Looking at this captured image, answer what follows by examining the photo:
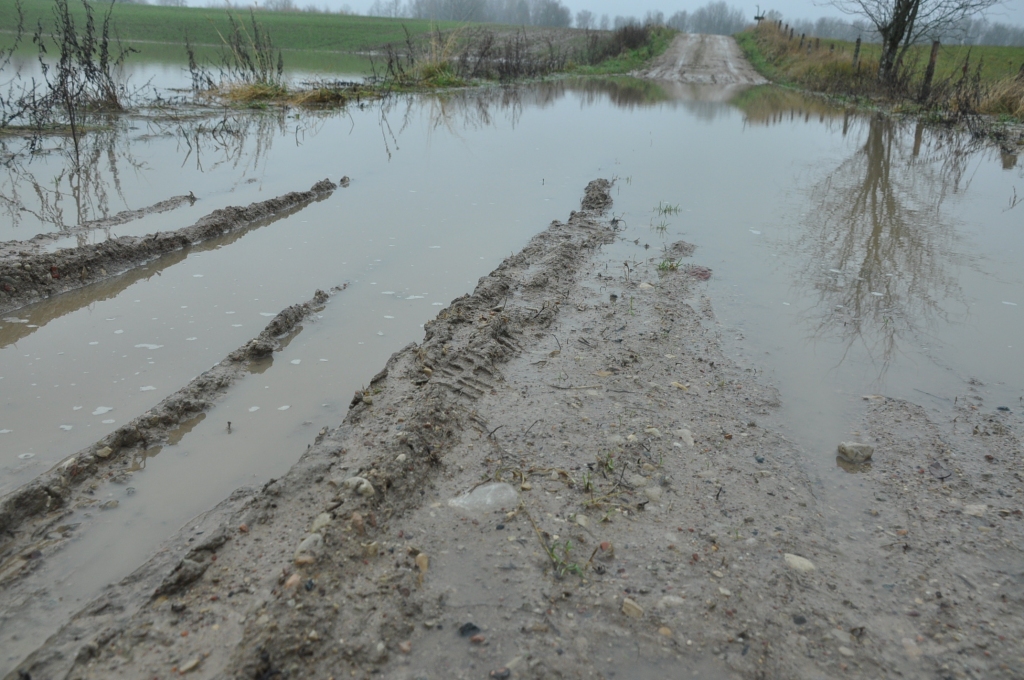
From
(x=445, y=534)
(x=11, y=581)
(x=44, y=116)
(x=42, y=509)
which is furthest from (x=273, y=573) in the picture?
(x=44, y=116)

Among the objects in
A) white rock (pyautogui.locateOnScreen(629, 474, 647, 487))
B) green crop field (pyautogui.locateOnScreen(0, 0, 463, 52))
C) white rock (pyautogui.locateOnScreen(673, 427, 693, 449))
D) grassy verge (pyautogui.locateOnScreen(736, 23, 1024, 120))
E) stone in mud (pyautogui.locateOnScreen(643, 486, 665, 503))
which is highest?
green crop field (pyautogui.locateOnScreen(0, 0, 463, 52))

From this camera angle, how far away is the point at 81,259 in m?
4.62

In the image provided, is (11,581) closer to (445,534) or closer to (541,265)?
(445,534)

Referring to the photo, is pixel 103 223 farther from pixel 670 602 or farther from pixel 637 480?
pixel 670 602

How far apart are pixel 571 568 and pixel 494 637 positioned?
0.38 metres

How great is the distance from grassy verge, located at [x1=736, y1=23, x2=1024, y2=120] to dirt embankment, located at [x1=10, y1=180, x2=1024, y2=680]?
15.4 metres

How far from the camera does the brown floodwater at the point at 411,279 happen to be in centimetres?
293

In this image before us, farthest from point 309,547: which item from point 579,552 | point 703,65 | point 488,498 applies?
point 703,65

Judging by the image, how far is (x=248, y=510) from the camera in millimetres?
2357

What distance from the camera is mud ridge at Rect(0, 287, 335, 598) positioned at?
89.2 inches

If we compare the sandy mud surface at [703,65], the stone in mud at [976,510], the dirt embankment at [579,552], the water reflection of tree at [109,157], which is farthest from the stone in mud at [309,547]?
the sandy mud surface at [703,65]

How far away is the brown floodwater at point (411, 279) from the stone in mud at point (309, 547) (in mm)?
672

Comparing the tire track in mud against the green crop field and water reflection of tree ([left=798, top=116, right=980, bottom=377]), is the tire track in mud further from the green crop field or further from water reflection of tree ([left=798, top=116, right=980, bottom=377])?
the green crop field

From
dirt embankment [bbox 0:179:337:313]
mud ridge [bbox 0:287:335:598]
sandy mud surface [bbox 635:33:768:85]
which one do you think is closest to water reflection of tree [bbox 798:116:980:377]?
mud ridge [bbox 0:287:335:598]
